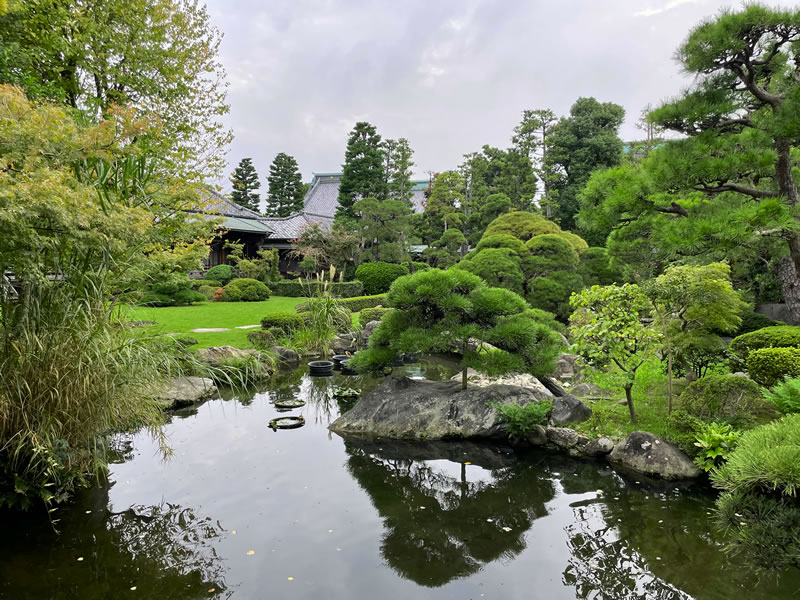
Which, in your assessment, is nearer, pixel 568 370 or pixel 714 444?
pixel 714 444

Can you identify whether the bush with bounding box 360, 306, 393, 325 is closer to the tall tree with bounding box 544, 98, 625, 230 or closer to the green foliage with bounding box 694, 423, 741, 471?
the green foliage with bounding box 694, 423, 741, 471

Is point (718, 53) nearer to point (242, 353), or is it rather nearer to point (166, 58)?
point (242, 353)

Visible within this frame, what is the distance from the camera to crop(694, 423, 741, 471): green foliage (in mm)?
3537

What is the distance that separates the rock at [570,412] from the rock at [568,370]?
1640 mm

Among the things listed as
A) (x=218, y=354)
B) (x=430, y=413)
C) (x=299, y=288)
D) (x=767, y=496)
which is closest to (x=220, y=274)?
(x=299, y=288)

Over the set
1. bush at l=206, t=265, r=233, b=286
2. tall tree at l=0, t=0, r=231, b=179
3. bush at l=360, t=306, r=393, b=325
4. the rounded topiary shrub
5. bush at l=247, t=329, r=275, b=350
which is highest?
tall tree at l=0, t=0, r=231, b=179

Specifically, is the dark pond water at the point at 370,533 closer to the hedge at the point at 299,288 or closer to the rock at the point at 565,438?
the rock at the point at 565,438

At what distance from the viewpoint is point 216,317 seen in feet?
36.6

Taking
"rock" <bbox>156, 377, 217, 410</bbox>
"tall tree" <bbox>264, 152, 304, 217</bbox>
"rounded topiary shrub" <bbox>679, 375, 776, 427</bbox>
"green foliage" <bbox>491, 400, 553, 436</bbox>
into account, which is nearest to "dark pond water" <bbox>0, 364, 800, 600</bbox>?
"green foliage" <bbox>491, 400, 553, 436</bbox>

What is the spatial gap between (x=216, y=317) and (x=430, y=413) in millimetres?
7871

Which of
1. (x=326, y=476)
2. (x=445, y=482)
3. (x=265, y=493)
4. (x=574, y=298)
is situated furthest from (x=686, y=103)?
(x=265, y=493)

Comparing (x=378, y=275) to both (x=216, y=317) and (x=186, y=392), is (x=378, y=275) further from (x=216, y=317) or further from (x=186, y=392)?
(x=186, y=392)

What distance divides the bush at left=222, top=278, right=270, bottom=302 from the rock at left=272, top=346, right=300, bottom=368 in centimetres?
783

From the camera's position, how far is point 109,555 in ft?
8.79
